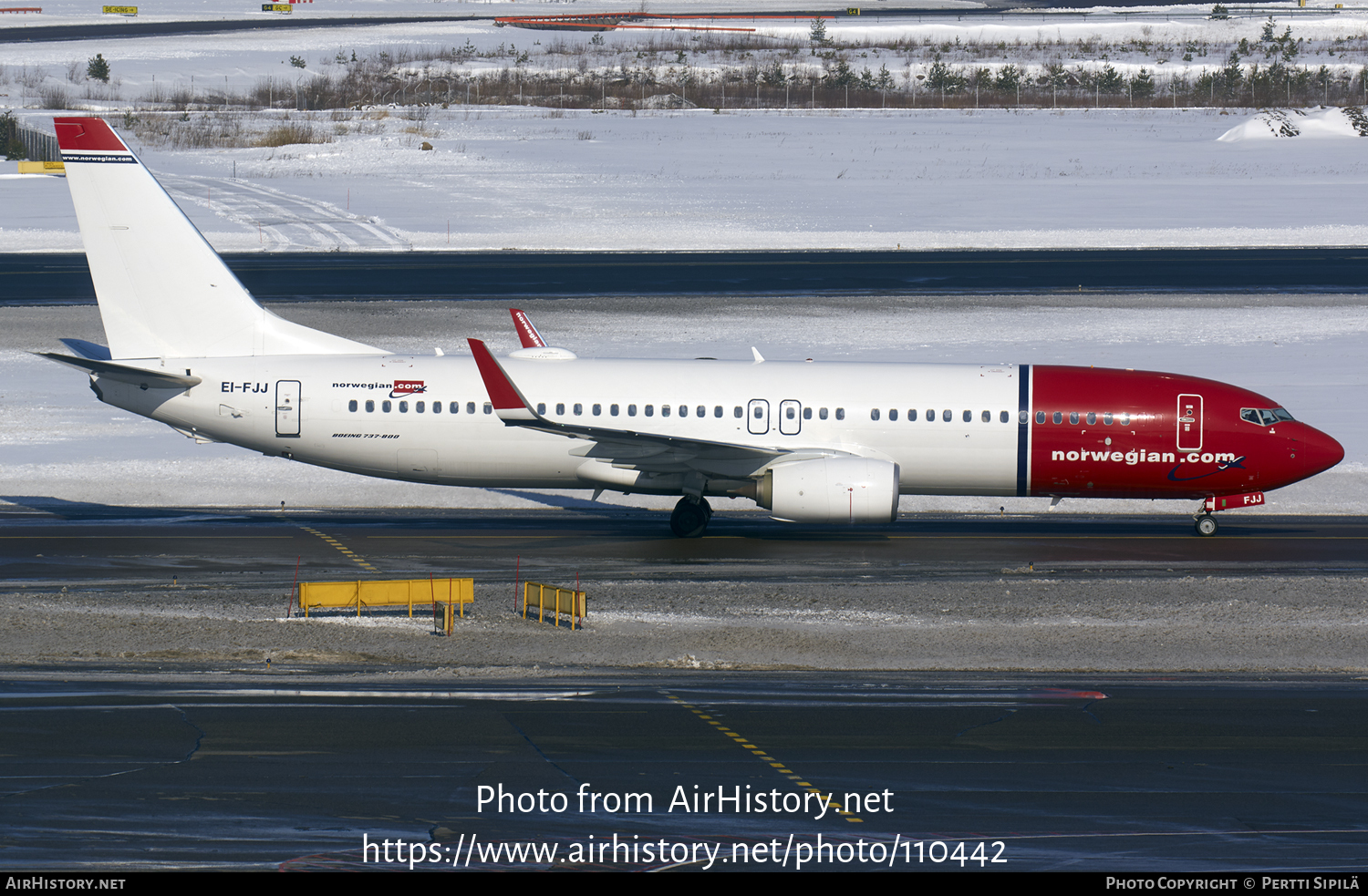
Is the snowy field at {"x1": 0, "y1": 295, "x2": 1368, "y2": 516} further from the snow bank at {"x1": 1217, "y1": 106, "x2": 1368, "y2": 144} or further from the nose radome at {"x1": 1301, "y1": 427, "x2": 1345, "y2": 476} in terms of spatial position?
the snow bank at {"x1": 1217, "y1": 106, "x2": 1368, "y2": 144}

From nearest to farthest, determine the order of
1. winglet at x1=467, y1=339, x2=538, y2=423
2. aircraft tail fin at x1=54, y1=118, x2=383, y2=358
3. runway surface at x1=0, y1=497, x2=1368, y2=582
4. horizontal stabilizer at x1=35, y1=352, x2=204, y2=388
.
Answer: runway surface at x1=0, y1=497, x2=1368, y2=582, winglet at x1=467, y1=339, x2=538, y2=423, horizontal stabilizer at x1=35, y1=352, x2=204, y2=388, aircraft tail fin at x1=54, y1=118, x2=383, y2=358

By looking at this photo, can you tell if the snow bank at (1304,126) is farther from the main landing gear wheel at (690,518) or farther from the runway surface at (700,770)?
the runway surface at (700,770)

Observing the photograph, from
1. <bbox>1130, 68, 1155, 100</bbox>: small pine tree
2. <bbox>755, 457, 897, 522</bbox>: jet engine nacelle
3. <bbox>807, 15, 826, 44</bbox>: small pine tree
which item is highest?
<bbox>807, 15, 826, 44</bbox>: small pine tree

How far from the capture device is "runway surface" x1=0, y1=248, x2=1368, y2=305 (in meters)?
57.2

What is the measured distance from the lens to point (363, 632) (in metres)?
24.5

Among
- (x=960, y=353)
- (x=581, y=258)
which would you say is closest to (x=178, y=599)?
(x=960, y=353)

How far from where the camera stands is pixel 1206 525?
33875mm

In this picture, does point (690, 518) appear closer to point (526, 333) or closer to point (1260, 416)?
point (526, 333)

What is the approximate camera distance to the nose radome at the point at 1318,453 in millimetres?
33031

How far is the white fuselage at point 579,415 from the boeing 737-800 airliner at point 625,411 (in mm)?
41

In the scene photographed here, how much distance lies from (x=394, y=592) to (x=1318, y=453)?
20886 millimetres

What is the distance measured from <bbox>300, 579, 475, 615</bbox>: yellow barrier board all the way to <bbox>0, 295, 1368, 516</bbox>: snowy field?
11.4m

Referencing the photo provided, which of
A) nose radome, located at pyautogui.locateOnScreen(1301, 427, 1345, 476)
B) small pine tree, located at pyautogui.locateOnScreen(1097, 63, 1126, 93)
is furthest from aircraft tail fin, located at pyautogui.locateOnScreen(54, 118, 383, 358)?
small pine tree, located at pyautogui.locateOnScreen(1097, 63, 1126, 93)
